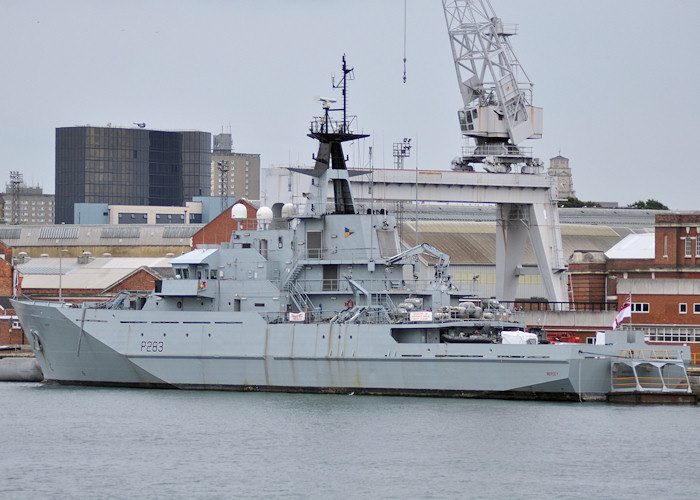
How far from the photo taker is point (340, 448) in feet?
107

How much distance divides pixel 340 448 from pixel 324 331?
10.4m

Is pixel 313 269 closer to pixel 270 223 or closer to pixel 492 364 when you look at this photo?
pixel 270 223

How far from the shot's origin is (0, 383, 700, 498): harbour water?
28.5 meters

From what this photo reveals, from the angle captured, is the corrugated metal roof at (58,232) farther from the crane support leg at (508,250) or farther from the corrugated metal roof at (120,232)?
the crane support leg at (508,250)

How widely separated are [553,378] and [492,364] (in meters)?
2.08

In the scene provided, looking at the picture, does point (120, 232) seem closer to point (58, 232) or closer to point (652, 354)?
point (58, 232)

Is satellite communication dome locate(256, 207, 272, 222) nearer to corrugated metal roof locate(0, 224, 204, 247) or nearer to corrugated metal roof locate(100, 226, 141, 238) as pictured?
corrugated metal roof locate(0, 224, 204, 247)

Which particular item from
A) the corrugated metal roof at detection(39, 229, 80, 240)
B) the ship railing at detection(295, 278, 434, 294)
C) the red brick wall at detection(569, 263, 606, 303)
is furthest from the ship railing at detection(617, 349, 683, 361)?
the corrugated metal roof at detection(39, 229, 80, 240)

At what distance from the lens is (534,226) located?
194 feet

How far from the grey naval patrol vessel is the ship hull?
0.05 meters

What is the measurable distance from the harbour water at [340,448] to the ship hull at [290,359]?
2.98 feet

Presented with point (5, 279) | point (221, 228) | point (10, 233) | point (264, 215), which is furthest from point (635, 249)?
point (10, 233)

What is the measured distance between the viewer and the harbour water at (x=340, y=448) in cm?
2847

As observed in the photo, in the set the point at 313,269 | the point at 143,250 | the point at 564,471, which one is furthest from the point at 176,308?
the point at 143,250
